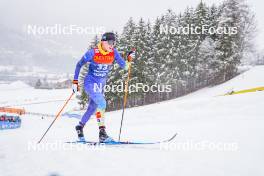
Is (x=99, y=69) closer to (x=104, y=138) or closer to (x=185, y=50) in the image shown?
(x=104, y=138)

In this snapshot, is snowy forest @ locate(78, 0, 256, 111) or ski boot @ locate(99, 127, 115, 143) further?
snowy forest @ locate(78, 0, 256, 111)

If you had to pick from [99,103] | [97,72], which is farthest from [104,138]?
[97,72]

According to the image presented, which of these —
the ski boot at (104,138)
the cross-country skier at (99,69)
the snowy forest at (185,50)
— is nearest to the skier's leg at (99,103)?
the cross-country skier at (99,69)

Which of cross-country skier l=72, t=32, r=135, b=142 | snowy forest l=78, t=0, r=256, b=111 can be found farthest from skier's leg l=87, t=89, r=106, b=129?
snowy forest l=78, t=0, r=256, b=111

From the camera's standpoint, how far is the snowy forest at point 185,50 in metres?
40.7

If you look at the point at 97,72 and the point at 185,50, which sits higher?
the point at 185,50

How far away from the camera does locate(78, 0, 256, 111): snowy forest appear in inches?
1601

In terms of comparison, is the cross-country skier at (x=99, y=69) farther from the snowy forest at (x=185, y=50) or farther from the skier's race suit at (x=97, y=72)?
the snowy forest at (x=185, y=50)

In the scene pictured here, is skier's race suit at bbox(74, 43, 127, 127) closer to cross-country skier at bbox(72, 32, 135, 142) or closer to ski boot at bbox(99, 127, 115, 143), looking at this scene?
cross-country skier at bbox(72, 32, 135, 142)

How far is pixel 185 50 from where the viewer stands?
43938mm

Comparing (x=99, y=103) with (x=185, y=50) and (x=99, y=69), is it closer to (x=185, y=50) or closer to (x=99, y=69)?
(x=99, y=69)

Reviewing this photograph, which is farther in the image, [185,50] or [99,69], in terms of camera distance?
[185,50]

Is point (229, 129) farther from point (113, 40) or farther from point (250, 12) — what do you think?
point (250, 12)

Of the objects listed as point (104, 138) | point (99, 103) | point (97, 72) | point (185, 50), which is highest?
point (185, 50)
